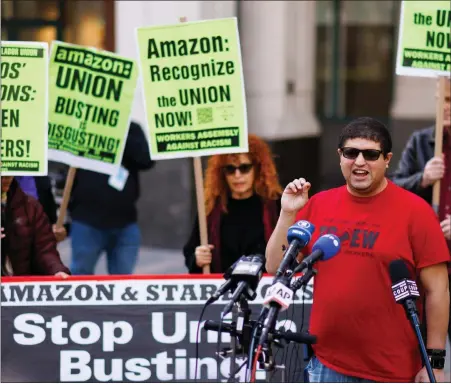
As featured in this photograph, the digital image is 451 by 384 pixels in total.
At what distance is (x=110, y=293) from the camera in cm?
581

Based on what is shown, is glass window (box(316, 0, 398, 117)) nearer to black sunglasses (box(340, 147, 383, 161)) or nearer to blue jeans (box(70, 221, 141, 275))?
blue jeans (box(70, 221, 141, 275))

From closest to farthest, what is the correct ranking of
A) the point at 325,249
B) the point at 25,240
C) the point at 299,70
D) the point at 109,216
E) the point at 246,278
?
1. the point at 246,278
2. the point at 325,249
3. the point at 25,240
4. the point at 109,216
5. the point at 299,70

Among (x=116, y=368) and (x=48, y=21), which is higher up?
(x=48, y=21)

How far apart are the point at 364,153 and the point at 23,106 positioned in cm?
243

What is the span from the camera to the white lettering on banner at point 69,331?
19.1ft

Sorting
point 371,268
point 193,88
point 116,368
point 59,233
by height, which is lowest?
point 116,368

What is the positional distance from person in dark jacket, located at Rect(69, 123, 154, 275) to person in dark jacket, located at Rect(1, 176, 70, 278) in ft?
4.90

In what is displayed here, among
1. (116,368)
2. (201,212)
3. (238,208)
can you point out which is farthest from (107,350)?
(238,208)

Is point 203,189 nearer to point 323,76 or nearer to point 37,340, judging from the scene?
point 37,340

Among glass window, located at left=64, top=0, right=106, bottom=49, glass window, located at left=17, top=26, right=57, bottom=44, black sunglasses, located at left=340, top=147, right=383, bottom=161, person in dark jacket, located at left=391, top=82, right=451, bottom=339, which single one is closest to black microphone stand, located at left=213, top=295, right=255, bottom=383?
black sunglasses, located at left=340, top=147, right=383, bottom=161

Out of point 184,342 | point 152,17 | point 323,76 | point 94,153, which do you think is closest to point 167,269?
point 152,17

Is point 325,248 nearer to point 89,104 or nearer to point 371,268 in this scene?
point 371,268

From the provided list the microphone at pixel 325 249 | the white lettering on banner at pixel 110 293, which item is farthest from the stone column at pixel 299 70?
the microphone at pixel 325 249

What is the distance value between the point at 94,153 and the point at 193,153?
29.6 inches
